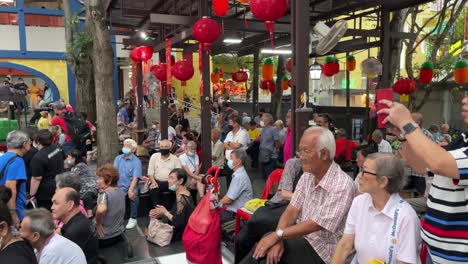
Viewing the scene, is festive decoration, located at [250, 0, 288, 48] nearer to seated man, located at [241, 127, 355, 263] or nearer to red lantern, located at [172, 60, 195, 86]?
seated man, located at [241, 127, 355, 263]

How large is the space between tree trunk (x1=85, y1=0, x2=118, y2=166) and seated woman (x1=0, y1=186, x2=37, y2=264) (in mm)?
4887

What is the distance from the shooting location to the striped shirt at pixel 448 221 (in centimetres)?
202

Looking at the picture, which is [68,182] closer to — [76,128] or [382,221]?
[382,221]

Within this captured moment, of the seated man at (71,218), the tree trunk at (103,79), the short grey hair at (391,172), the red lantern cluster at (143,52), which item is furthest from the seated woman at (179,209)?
the red lantern cluster at (143,52)

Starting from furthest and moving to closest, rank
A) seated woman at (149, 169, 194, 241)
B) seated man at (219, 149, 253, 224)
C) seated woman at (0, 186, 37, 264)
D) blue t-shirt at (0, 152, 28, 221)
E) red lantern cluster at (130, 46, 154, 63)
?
1. red lantern cluster at (130, 46, 154, 63)
2. seated woman at (149, 169, 194, 241)
3. seated man at (219, 149, 253, 224)
4. blue t-shirt at (0, 152, 28, 221)
5. seated woman at (0, 186, 37, 264)

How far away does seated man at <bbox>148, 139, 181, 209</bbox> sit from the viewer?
21.2 feet

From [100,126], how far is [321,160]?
5921 millimetres

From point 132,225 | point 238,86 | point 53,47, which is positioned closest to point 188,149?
point 132,225

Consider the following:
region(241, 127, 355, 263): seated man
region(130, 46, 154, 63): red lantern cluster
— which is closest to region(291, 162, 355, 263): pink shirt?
region(241, 127, 355, 263): seated man

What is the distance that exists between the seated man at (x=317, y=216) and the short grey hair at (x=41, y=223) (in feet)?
5.13

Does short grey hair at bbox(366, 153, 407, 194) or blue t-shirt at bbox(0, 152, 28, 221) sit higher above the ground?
short grey hair at bbox(366, 153, 407, 194)

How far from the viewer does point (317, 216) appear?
8.15 feet

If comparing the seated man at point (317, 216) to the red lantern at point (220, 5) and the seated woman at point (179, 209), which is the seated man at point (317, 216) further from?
the red lantern at point (220, 5)

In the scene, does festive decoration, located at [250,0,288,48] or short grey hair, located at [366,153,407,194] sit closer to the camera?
short grey hair, located at [366,153,407,194]
